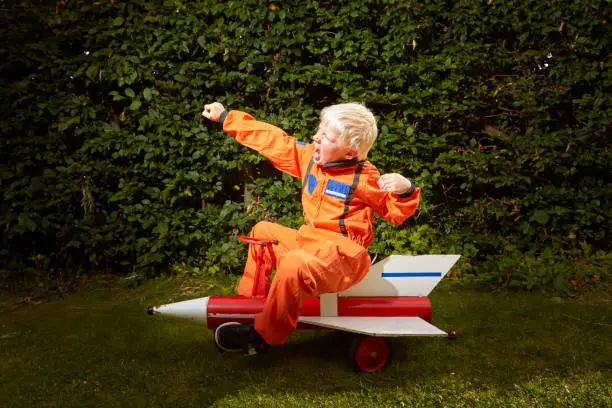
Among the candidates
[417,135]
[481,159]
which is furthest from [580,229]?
[417,135]

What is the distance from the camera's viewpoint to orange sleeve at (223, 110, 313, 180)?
109 inches

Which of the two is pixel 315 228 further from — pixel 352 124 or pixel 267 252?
pixel 352 124

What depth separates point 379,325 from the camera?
256 centimetres

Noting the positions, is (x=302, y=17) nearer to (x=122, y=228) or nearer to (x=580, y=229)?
(x=122, y=228)

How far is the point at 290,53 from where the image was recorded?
3986 millimetres

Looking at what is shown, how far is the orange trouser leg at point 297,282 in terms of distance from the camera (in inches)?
92.5

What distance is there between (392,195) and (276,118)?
70.6 inches

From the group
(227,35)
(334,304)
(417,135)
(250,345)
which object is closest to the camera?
(250,345)

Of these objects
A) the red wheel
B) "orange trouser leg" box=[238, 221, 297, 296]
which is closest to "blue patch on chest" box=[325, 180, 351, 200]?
"orange trouser leg" box=[238, 221, 297, 296]

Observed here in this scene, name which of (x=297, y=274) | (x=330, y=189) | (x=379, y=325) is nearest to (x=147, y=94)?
(x=330, y=189)

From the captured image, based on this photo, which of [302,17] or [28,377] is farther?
[302,17]

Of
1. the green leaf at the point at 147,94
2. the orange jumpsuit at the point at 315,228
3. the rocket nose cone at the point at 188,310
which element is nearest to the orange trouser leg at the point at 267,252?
the orange jumpsuit at the point at 315,228

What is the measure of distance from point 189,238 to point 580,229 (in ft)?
11.5

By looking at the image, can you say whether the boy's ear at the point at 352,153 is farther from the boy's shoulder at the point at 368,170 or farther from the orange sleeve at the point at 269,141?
the orange sleeve at the point at 269,141
